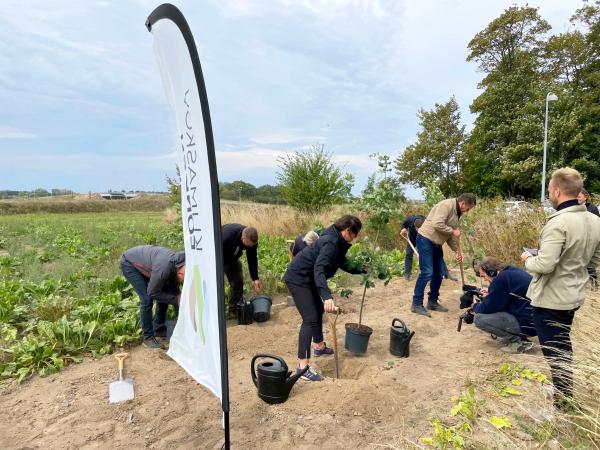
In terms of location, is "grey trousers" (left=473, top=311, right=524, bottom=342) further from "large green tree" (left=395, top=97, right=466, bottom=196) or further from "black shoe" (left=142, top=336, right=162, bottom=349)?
"large green tree" (left=395, top=97, right=466, bottom=196)

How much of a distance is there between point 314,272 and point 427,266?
2457 mm

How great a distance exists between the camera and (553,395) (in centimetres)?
276

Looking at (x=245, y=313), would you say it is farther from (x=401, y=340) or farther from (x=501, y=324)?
(x=501, y=324)

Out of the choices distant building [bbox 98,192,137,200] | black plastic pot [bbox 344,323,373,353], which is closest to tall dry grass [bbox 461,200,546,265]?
black plastic pot [bbox 344,323,373,353]

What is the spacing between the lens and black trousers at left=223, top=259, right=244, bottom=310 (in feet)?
17.2

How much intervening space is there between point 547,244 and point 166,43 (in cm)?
262

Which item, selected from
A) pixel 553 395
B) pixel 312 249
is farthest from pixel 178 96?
pixel 553 395

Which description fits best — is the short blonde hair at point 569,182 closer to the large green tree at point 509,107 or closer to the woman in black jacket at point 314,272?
the woman in black jacket at point 314,272

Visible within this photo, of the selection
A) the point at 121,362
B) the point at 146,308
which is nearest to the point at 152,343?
the point at 146,308

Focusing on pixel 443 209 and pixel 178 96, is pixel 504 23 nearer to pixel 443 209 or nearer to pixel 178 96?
pixel 443 209

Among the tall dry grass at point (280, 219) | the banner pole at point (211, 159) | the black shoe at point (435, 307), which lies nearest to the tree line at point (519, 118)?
the tall dry grass at point (280, 219)

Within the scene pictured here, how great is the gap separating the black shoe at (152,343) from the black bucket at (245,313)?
1.17 m

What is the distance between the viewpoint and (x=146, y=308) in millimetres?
4332

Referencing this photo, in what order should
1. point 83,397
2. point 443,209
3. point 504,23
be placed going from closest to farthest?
point 83,397 → point 443,209 → point 504,23
